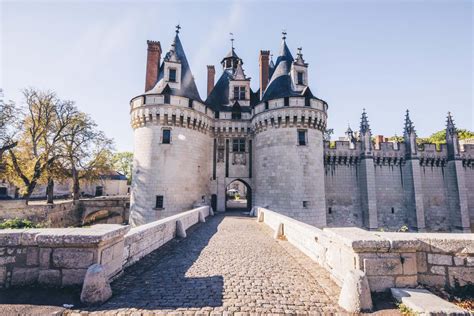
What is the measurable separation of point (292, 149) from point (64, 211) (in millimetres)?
23431

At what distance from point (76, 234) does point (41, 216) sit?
21.1 metres

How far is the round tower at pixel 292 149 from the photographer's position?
59.7ft

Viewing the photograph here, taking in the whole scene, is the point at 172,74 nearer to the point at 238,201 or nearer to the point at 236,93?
the point at 236,93

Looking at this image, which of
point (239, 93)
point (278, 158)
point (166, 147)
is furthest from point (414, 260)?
point (239, 93)

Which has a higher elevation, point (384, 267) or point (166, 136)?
point (166, 136)

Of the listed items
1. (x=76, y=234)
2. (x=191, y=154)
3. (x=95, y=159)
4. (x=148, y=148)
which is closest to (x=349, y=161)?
(x=191, y=154)

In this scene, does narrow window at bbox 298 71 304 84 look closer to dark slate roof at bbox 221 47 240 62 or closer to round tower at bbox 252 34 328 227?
round tower at bbox 252 34 328 227

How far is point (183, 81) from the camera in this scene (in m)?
20.6

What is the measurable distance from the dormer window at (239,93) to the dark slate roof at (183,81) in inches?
160

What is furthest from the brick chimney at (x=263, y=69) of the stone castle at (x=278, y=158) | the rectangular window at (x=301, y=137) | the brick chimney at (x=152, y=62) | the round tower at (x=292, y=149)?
the brick chimney at (x=152, y=62)

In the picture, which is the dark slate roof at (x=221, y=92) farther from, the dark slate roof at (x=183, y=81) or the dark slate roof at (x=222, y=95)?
the dark slate roof at (x=183, y=81)

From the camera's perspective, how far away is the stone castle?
60.5ft

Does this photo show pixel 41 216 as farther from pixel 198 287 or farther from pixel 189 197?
pixel 198 287

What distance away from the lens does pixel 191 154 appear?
64.2 ft
